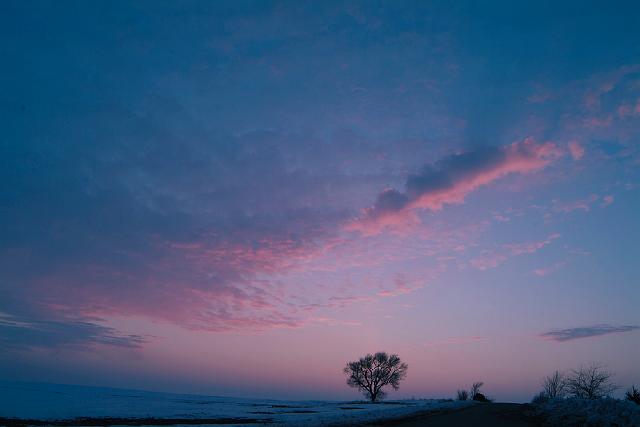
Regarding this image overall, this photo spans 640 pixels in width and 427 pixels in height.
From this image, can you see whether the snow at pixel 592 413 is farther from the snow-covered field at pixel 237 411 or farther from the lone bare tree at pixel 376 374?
the lone bare tree at pixel 376 374

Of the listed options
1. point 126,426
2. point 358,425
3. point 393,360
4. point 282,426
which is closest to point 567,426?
point 358,425

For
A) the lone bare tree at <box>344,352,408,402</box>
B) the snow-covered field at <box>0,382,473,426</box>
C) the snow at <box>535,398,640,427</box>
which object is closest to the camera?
the snow at <box>535,398,640,427</box>

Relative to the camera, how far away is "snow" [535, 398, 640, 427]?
19000 mm

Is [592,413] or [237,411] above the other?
[592,413]

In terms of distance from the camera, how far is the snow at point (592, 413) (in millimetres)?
19000

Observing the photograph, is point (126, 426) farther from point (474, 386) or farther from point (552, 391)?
point (474, 386)

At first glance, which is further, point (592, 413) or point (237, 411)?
point (237, 411)

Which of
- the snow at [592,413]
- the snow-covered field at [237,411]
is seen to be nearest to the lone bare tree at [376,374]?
the snow-covered field at [237,411]

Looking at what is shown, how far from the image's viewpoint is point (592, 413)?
69.5 feet

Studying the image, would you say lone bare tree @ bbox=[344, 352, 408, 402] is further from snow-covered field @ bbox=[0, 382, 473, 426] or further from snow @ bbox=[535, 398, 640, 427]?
snow @ bbox=[535, 398, 640, 427]

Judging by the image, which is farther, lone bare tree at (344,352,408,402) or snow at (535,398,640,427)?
lone bare tree at (344,352,408,402)

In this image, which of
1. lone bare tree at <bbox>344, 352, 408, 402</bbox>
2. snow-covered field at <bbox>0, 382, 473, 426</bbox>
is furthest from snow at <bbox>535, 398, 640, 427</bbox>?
lone bare tree at <bbox>344, 352, 408, 402</bbox>

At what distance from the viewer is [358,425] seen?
84.5ft

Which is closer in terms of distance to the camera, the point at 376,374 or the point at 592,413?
the point at 592,413
